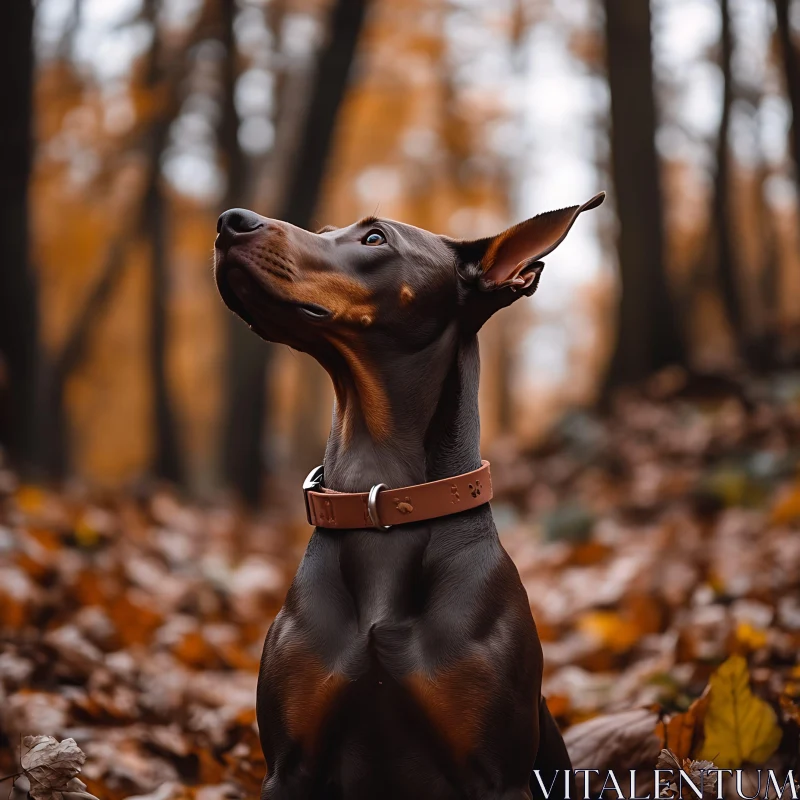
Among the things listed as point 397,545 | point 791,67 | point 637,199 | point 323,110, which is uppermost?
point 323,110

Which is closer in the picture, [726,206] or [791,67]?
[791,67]

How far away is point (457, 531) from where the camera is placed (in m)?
2.55

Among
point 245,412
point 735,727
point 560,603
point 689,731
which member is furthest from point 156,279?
point 735,727

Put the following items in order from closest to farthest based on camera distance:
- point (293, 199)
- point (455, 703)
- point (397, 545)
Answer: point (455, 703), point (397, 545), point (293, 199)

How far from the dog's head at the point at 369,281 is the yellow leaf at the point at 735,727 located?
52.8 inches

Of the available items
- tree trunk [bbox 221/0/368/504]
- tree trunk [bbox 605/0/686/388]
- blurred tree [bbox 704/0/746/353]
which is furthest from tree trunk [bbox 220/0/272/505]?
blurred tree [bbox 704/0/746/353]

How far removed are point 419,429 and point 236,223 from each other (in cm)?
72

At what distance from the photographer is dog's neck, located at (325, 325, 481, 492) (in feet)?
8.70

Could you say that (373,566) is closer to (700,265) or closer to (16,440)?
(16,440)

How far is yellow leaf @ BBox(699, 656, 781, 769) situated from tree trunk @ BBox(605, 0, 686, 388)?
7.93 m

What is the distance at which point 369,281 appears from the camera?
2.67 meters

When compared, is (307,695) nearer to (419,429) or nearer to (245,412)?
(419,429)

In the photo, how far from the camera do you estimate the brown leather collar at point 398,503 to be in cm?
251

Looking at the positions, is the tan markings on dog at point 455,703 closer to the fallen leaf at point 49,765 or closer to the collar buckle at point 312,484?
the collar buckle at point 312,484
